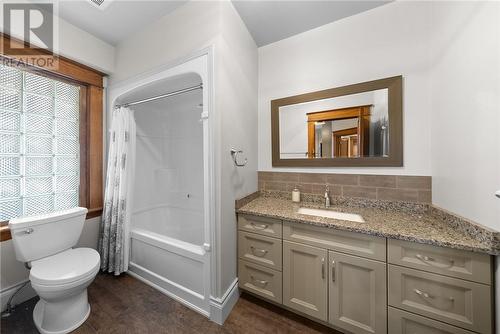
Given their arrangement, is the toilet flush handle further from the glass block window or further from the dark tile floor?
the dark tile floor

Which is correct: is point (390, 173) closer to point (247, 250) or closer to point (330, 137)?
point (330, 137)

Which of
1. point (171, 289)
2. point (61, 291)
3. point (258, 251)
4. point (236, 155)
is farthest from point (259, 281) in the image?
point (61, 291)

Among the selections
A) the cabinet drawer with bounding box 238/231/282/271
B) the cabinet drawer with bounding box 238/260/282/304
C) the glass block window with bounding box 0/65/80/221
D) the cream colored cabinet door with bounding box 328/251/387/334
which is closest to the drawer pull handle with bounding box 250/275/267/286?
the cabinet drawer with bounding box 238/260/282/304

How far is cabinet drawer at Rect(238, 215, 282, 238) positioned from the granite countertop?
2.2 inches

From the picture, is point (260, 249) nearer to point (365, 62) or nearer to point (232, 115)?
point (232, 115)

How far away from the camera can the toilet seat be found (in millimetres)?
1208

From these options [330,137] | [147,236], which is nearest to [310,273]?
Answer: [330,137]

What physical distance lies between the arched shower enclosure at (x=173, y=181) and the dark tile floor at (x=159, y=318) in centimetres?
12

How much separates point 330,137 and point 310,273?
1.20 meters

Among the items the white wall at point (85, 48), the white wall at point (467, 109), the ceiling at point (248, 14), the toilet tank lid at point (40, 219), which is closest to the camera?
the white wall at point (467, 109)

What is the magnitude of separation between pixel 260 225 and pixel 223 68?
130 centimetres

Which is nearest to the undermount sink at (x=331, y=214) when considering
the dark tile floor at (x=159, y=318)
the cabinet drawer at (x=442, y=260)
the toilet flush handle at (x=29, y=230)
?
the cabinet drawer at (x=442, y=260)

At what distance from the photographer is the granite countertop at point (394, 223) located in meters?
0.94

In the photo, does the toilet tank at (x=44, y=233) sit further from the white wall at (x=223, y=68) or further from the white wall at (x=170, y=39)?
the white wall at (x=170, y=39)
